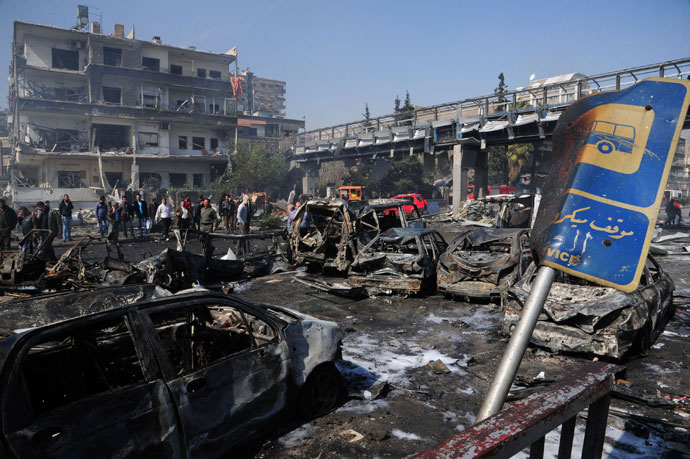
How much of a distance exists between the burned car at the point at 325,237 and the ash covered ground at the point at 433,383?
243 cm

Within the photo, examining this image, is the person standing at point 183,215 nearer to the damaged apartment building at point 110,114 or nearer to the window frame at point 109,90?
the damaged apartment building at point 110,114

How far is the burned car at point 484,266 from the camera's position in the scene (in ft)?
28.1

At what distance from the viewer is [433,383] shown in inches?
209

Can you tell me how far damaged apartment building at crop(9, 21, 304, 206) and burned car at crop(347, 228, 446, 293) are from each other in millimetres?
27626

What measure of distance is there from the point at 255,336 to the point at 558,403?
325cm

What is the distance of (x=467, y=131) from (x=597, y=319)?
1870cm

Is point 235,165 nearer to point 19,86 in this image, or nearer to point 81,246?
point 19,86

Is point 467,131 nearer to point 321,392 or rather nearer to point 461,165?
point 461,165

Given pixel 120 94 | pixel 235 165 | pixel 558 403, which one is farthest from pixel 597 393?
pixel 120 94

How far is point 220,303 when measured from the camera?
13.0ft

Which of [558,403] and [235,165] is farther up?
[235,165]

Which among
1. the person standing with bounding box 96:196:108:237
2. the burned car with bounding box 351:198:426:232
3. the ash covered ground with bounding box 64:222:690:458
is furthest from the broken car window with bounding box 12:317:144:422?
the person standing with bounding box 96:196:108:237

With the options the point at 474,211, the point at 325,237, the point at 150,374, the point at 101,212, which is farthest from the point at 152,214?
the point at 150,374

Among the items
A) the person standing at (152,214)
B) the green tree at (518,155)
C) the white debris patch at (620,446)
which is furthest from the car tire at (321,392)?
the green tree at (518,155)
